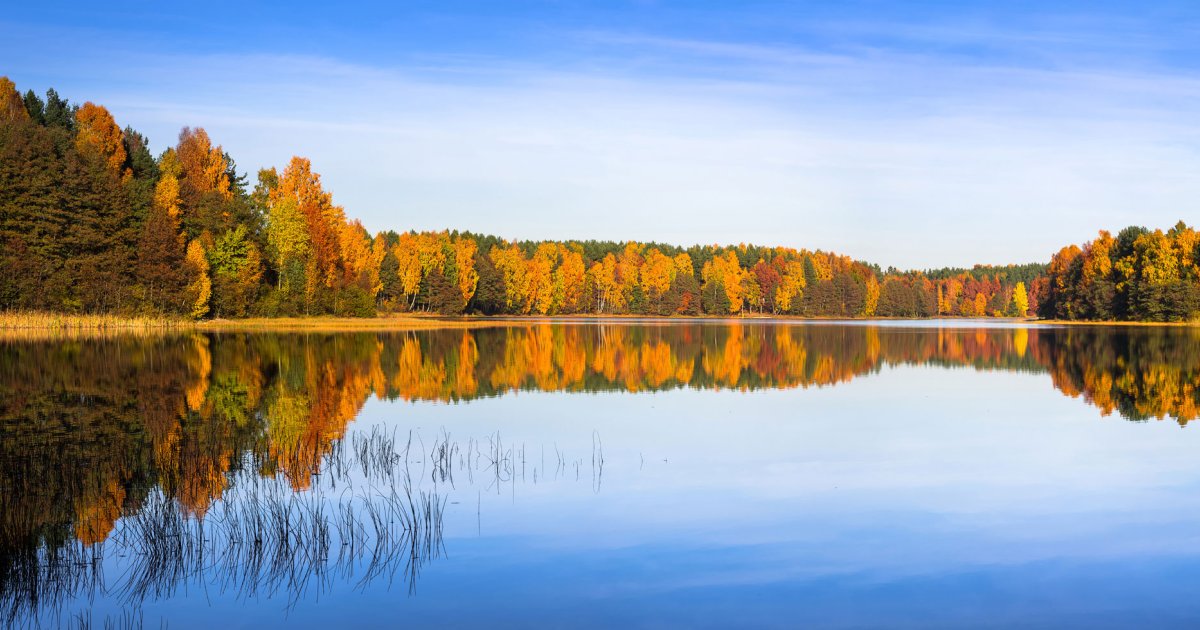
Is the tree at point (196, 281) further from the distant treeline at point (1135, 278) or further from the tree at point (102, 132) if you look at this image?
the distant treeline at point (1135, 278)

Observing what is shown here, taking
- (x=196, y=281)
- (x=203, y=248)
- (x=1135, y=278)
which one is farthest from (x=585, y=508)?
(x=1135, y=278)

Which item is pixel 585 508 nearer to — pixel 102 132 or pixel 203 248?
pixel 203 248

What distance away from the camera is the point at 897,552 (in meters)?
10.1

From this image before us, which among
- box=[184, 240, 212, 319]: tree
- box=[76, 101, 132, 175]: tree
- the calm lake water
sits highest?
box=[76, 101, 132, 175]: tree

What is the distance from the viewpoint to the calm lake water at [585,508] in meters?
8.38

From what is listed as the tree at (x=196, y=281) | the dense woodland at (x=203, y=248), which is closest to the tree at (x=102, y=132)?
the dense woodland at (x=203, y=248)

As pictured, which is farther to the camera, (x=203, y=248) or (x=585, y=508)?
(x=203, y=248)

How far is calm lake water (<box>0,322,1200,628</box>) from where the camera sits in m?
8.38

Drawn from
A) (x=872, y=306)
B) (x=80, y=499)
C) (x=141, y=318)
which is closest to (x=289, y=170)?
(x=141, y=318)

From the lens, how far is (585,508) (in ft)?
39.5

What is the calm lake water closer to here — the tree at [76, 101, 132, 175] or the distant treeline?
the tree at [76, 101, 132, 175]

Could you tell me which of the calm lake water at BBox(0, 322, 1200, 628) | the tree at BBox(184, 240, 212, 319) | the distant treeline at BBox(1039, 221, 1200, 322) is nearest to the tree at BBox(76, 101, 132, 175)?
the tree at BBox(184, 240, 212, 319)

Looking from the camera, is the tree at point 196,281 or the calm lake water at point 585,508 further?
the tree at point 196,281

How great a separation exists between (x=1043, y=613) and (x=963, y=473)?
7.02 meters
